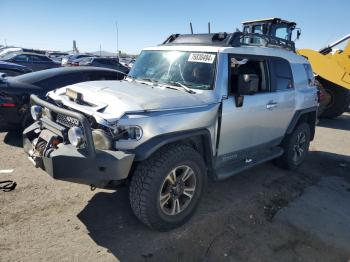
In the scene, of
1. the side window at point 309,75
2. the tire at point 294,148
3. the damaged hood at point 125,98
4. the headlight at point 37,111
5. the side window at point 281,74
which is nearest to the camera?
the damaged hood at point 125,98

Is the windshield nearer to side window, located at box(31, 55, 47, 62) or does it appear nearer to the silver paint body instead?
the silver paint body

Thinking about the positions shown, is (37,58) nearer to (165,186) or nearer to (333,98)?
(333,98)

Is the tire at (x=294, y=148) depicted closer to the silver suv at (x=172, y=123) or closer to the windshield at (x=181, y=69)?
the silver suv at (x=172, y=123)

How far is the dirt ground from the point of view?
3.27m

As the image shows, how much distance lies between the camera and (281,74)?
202 inches

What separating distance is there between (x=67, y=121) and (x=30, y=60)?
15.3 metres

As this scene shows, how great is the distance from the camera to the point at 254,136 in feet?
15.3

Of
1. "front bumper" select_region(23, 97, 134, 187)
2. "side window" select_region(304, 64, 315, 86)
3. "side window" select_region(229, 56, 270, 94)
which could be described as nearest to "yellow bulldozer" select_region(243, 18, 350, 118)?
"side window" select_region(304, 64, 315, 86)

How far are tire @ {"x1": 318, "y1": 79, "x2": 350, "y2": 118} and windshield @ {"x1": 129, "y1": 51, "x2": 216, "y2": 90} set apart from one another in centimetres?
799

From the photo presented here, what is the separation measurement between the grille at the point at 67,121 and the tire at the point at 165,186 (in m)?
0.80

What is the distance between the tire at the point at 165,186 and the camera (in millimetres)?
3303

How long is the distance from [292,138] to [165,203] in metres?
3.05

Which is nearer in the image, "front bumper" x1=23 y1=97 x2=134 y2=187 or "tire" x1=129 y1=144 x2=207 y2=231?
"front bumper" x1=23 y1=97 x2=134 y2=187

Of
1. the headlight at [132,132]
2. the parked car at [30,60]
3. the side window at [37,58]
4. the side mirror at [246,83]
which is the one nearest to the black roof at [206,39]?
the side mirror at [246,83]
